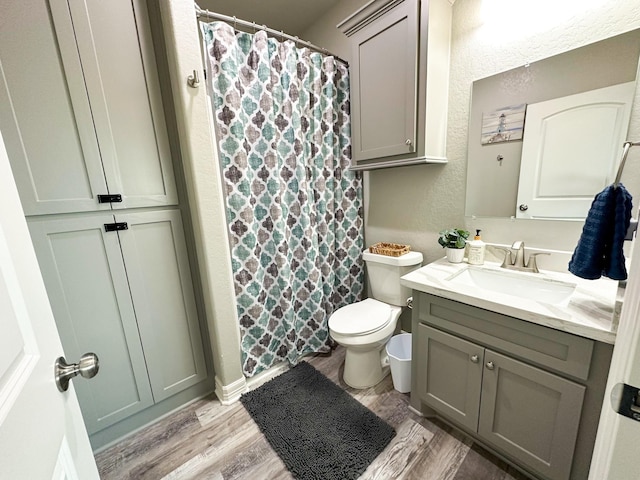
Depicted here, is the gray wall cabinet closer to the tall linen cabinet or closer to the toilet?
the toilet

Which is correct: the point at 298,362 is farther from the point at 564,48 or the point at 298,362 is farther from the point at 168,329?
the point at 564,48

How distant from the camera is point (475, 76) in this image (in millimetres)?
1434

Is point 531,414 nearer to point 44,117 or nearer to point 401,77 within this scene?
point 401,77

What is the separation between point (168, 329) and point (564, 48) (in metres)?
2.35

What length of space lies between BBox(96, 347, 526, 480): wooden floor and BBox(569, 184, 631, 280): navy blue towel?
3.16 ft

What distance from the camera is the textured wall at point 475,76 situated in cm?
113

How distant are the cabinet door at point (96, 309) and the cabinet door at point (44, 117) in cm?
13

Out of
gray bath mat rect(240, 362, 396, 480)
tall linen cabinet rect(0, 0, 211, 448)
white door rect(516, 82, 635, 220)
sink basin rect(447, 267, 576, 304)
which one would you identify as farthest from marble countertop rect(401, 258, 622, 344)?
Answer: tall linen cabinet rect(0, 0, 211, 448)

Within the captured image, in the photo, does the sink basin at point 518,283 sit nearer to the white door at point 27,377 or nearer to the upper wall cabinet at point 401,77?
the upper wall cabinet at point 401,77

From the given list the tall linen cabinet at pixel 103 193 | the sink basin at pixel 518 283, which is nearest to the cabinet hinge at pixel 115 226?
the tall linen cabinet at pixel 103 193

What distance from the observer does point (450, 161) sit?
1587mm

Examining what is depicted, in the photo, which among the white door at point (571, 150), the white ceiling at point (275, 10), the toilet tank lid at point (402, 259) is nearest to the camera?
the white door at point (571, 150)

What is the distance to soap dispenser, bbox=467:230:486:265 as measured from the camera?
146cm

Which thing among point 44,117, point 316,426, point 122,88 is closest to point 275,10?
point 122,88
